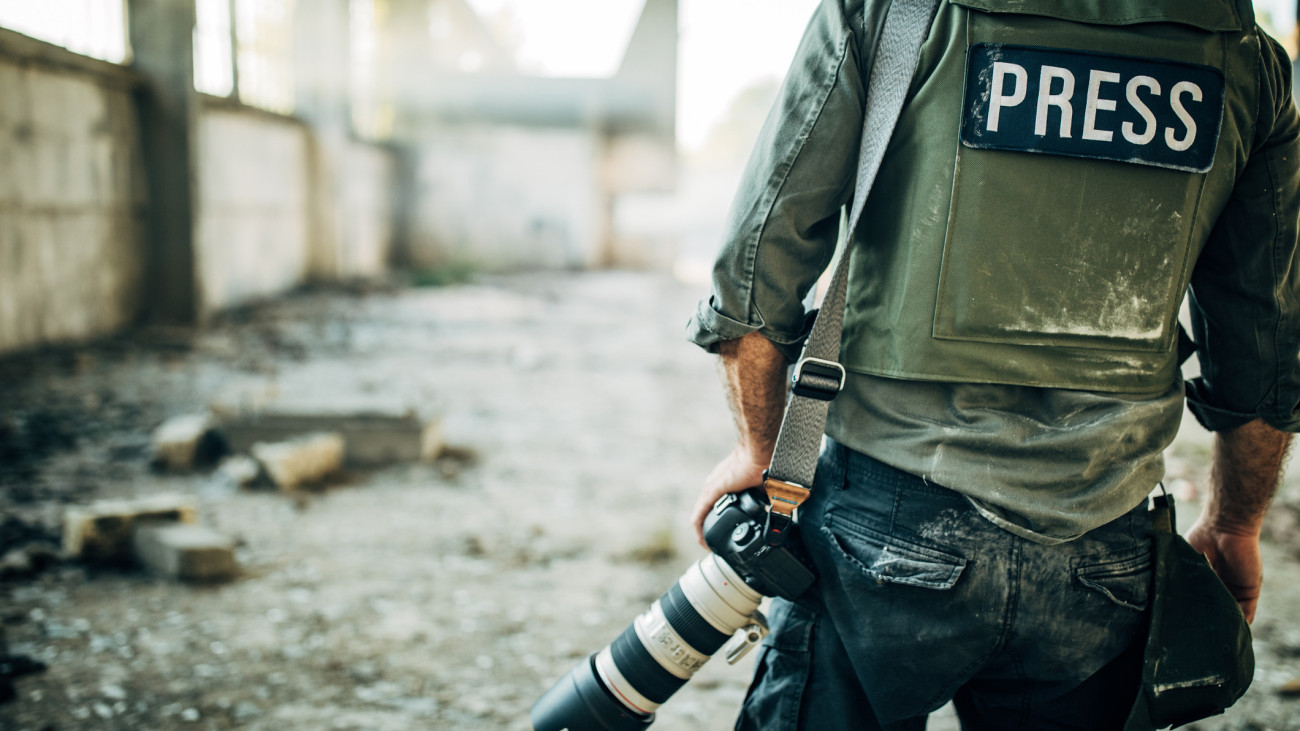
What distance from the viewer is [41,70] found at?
17.2 feet

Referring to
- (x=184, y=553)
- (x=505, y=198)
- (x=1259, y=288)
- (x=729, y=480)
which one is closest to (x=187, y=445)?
(x=184, y=553)

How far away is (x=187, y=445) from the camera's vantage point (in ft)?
11.6

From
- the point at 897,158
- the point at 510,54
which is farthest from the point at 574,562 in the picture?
the point at 510,54

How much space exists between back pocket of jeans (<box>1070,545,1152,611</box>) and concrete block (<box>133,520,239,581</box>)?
2389 mm

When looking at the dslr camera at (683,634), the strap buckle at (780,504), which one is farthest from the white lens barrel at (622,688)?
the strap buckle at (780,504)

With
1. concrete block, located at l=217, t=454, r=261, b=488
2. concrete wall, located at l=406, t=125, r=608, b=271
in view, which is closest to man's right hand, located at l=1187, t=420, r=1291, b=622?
concrete block, located at l=217, t=454, r=261, b=488

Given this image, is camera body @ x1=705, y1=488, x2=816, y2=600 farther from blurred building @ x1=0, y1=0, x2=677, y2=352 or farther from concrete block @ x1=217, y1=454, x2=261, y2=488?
blurred building @ x1=0, y1=0, x2=677, y2=352

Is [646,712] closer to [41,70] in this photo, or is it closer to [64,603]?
[64,603]

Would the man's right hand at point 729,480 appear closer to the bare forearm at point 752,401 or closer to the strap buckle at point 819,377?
the bare forearm at point 752,401

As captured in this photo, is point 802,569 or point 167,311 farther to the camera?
point 167,311

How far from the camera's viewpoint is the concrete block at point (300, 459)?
3.28 meters

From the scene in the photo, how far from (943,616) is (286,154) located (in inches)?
377

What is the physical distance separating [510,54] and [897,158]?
26.4m

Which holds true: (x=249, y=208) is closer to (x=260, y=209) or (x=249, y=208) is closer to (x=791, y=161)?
(x=260, y=209)
